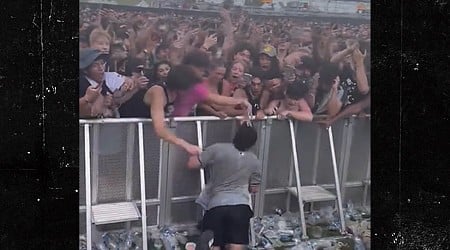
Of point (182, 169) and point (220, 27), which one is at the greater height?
Answer: point (220, 27)

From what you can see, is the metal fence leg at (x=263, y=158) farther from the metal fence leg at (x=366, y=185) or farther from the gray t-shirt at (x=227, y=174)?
the metal fence leg at (x=366, y=185)

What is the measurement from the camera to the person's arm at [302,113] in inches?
126

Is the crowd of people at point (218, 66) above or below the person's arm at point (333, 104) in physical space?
above

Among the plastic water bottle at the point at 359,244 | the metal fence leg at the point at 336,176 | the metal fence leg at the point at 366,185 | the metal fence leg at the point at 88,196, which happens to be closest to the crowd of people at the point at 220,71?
the metal fence leg at the point at 336,176

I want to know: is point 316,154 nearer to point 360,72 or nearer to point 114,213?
point 360,72

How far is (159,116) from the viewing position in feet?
9.92

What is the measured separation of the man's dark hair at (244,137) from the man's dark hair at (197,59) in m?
0.40

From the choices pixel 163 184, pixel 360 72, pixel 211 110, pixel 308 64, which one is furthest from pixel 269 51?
pixel 163 184

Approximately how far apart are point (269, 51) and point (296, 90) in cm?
27
